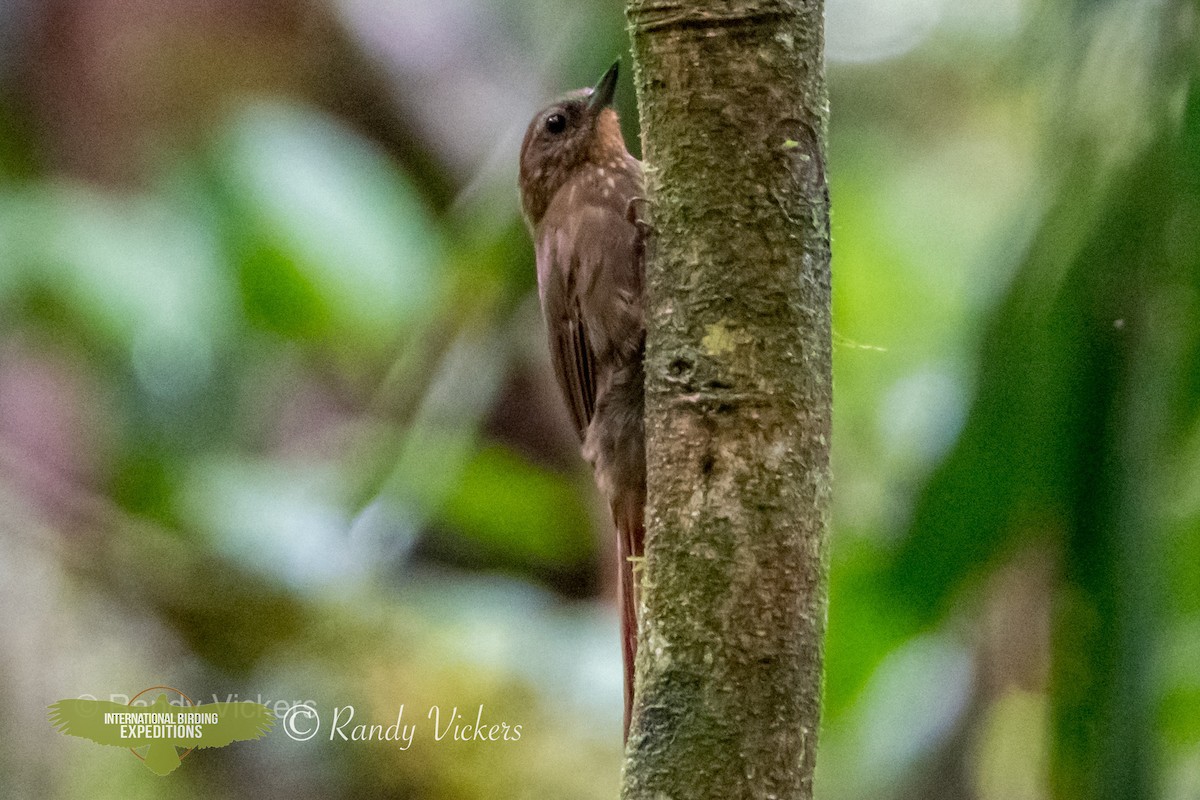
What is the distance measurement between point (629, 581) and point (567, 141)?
145cm

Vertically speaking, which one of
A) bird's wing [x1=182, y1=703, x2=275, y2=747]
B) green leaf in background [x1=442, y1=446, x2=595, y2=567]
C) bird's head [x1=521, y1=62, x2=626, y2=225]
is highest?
bird's head [x1=521, y1=62, x2=626, y2=225]

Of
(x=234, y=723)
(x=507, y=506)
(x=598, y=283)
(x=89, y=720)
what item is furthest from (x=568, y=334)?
(x=89, y=720)

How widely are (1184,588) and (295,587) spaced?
2.53 meters

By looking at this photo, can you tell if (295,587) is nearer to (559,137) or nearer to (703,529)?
(559,137)

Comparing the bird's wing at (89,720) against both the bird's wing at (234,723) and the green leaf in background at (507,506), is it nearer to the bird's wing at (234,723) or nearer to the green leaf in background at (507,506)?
the bird's wing at (234,723)

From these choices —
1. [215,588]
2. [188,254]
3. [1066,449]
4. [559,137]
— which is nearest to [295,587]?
[215,588]

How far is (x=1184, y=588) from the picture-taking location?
2.00 metres

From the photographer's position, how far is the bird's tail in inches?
113

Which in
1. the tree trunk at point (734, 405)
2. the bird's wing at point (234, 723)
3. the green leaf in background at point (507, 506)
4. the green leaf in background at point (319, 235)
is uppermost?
the green leaf in background at point (319, 235)

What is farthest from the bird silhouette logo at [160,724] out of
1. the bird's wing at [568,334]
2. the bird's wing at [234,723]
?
the bird's wing at [568,334]

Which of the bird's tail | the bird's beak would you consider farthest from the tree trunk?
the bird's beak

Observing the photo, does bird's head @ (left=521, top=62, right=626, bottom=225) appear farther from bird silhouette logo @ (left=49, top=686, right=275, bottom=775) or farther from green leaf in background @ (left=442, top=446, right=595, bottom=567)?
bird silhouette logo @ (left=49, top=686, right=275, bottom=775)

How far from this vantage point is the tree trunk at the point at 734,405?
1.67 metres

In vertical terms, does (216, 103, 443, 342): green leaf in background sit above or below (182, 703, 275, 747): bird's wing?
above
